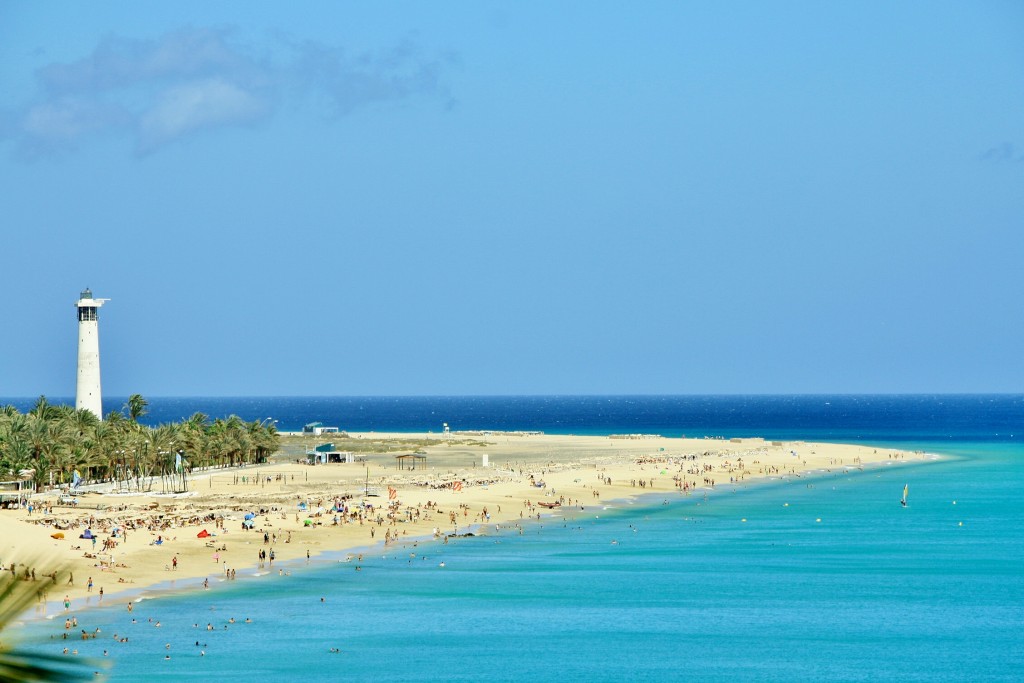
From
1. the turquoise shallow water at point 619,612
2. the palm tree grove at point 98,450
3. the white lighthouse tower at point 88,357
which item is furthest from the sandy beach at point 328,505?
the white lighthouse tower at point 88,357

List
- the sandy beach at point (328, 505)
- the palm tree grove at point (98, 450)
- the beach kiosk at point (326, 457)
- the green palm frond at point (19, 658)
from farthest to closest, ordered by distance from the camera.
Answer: the beach kiosk at point (326, 457) < the palm tree grove at point (98, 450) < the sandy beach at point (328, 505) < the green palm frond at point (19, 658)

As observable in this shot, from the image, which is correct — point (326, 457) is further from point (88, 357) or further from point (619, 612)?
point (619, 612)

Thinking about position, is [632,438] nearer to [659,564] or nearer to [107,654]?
[659,564]

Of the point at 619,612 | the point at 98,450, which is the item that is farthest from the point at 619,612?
the point at 98,450

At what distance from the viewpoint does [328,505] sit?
87.6 m

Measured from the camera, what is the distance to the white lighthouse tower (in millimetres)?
126062

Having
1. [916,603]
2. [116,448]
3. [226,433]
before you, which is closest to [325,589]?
[916,603]

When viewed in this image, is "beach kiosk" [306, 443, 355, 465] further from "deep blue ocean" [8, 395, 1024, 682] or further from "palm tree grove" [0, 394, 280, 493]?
"deep blue ocean" [8, 395, 1024, 682]

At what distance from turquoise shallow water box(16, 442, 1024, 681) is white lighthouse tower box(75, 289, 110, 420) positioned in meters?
64.4

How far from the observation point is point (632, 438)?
7589 inches

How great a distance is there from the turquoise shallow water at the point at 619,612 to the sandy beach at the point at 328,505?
4352 millimetres

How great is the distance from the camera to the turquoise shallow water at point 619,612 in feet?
145

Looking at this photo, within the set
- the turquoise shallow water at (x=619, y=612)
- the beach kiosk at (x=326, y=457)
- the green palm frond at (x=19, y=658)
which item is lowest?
the turquoise shallow water at (x=619, y=612)

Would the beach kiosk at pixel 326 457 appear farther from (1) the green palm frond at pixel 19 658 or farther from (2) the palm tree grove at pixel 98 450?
(1) the green palm frond at pixel 19 658
